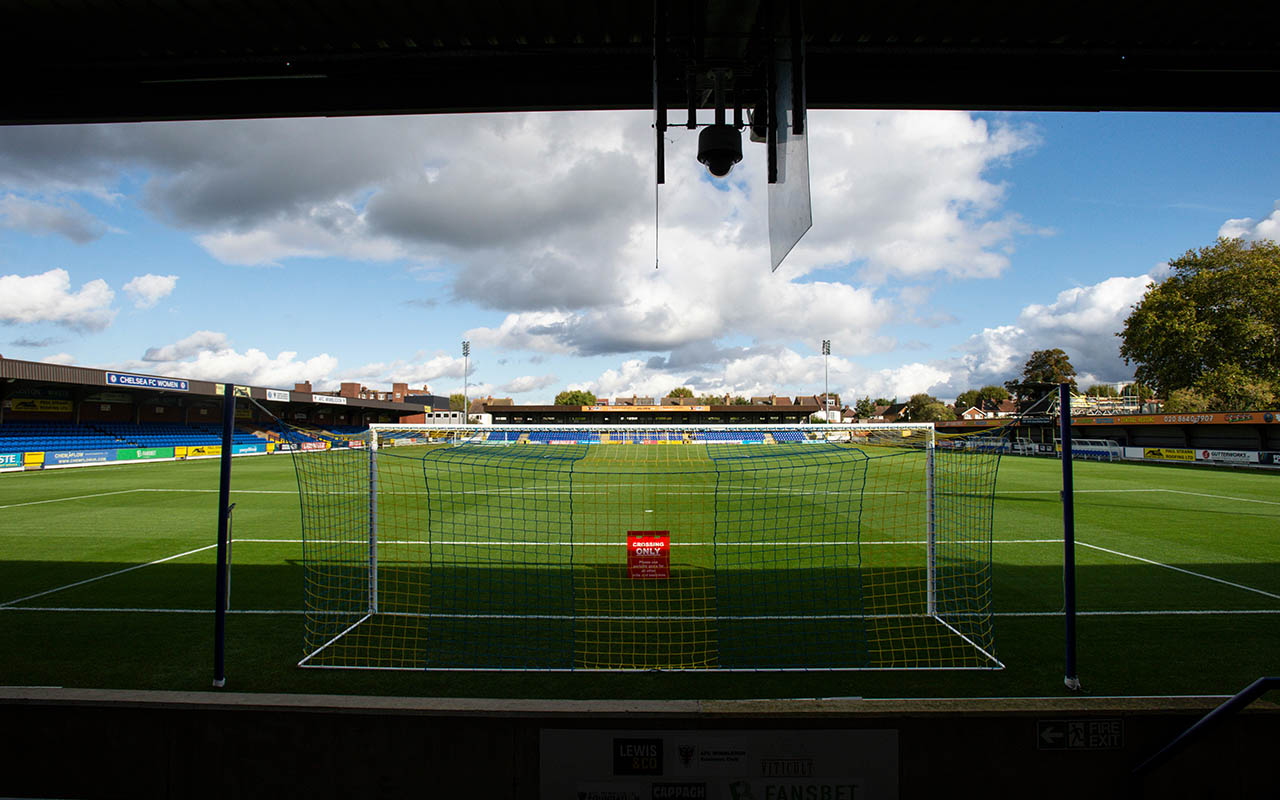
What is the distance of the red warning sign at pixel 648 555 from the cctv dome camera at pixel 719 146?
5.57 meters

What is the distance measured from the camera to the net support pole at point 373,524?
6453mm

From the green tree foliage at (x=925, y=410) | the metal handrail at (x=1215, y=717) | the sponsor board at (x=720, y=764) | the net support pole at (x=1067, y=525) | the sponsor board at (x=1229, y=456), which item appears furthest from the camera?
the green tree foliage at (x=925, y=410)

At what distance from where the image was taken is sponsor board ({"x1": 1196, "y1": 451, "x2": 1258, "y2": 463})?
29.7 meters

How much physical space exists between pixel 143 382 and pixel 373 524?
40.6m

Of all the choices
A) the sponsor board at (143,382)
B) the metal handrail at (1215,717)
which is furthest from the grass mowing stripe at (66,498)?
the metal handrail at (1215,717)

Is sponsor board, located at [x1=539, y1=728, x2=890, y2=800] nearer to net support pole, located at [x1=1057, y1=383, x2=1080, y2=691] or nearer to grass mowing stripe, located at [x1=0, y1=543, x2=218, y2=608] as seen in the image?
net support pole, located at [x1=1057, y1=383, x2=1080, y2=691]

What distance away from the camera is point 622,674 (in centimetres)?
533

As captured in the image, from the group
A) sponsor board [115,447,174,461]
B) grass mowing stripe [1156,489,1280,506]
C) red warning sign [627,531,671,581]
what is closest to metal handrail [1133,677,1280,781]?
red warning sign [627,531,671,581]

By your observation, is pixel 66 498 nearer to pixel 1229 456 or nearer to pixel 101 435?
pixel 101 435

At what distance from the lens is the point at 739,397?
134 metres

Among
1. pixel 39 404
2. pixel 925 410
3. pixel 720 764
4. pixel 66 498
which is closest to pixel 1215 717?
pixel 720 764

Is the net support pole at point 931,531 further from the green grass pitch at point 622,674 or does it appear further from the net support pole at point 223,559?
the net support pole at point 223,559

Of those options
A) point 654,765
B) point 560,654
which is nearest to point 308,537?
point 560,654

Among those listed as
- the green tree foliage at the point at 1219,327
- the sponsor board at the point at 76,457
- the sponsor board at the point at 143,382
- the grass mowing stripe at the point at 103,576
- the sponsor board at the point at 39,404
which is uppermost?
the green tree foliage at the point at 1219,327
